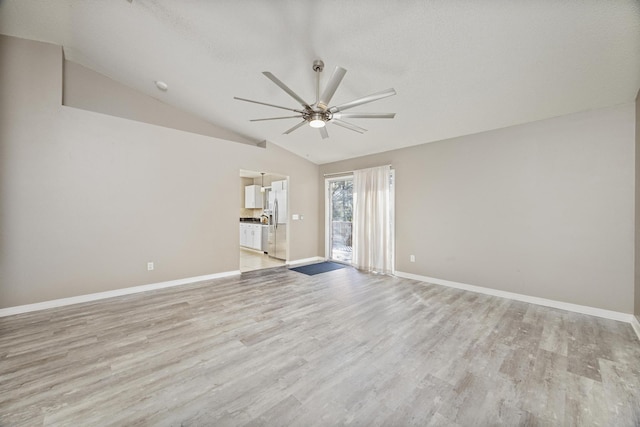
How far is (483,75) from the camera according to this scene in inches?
106

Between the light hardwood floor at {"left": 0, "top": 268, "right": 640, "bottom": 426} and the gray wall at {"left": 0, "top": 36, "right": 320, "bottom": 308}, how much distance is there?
0.60m

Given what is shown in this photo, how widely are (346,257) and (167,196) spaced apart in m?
4.23

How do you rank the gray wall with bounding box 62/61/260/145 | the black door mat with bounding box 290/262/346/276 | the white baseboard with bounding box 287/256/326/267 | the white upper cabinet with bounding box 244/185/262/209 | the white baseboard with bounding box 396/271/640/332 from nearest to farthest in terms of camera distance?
the white baseboard with bounding box 396/271/640/332
the gray wall with bounding box 62/61/260/145
the black door mat with bounding box 290/262/346/276
the white baseboard with bounding box 287/256/326/267
the white upper cabinet with bounding box 244/185/262/209

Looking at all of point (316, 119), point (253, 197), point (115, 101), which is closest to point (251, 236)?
point (253, 197)

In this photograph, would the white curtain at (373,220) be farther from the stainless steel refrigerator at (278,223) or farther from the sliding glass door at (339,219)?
the stainless steel refrigerator at (278,223)

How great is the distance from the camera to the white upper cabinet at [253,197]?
797 cm

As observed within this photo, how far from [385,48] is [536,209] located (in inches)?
122

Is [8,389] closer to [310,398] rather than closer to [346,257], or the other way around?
[310,398]

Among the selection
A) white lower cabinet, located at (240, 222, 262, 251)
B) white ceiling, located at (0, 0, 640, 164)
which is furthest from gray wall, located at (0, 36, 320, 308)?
white lower cabinet, located at (240, 222, 262, 251)

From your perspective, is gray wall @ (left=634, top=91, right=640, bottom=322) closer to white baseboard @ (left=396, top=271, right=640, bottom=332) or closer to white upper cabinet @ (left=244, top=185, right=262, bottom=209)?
white baseboard @ (left=396, top=271, right=640, bottom=332)

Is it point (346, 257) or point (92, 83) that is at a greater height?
point (92, 83)

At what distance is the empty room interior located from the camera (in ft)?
5.87

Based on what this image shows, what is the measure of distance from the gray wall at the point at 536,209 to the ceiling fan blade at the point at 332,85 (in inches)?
116

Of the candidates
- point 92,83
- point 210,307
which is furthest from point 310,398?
point 92,83
